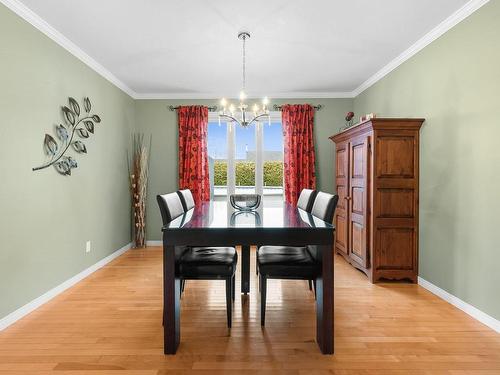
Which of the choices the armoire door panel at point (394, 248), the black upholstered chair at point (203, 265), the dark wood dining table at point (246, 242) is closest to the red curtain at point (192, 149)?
the black upholstered chair at point (203, 265)

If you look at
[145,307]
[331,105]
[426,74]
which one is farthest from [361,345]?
[331,105]

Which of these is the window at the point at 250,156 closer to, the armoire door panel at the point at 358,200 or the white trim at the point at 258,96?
the white trim at the point at 258,96

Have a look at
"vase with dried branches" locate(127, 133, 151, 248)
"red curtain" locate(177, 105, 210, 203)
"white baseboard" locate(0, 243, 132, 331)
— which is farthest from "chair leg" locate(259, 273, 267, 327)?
"vase with dried branches" locate(127, 133, 151, 248)

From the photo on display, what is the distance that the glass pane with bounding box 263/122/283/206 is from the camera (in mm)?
4926

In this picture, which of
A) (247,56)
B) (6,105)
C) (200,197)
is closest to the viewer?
(6,105)

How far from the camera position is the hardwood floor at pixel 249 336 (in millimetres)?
1749

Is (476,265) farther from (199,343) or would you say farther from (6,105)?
(6,105)

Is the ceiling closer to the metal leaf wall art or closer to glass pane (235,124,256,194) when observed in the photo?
the metal leaf wall art

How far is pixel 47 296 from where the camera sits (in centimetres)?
267

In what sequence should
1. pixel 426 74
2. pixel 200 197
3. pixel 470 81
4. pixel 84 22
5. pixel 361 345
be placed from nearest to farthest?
pixel 361 345 < pixel 470 81 < pixel 84 22 < pixel 426 74 < pixel 200 197

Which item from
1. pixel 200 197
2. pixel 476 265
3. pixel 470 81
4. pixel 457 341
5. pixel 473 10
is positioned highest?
pixel 473 10

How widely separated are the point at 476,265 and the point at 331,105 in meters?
3.17

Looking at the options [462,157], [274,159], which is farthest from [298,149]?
[462,157]

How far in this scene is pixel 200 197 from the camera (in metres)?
4.71
